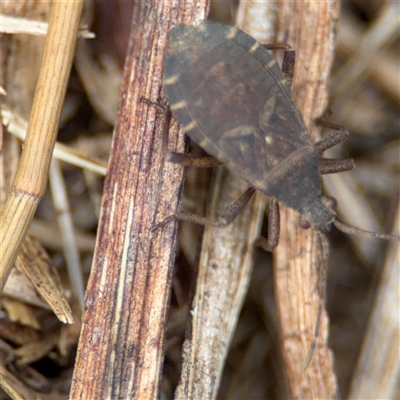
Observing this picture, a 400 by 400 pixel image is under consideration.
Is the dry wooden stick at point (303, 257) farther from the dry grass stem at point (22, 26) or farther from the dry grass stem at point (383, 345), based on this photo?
the dry grass stem at point (22, 26)

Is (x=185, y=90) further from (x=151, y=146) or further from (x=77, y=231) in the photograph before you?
(x=77, y=231)

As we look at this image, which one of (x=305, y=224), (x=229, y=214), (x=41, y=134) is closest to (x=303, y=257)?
(x=305, y=224)

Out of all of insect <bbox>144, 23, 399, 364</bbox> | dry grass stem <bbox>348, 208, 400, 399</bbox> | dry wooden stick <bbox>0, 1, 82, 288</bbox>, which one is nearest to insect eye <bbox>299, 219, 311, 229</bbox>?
insect <bbox>144, 23, 399, 364</bbox>

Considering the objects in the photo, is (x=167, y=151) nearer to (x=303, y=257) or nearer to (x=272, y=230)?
(x=272, y=230)

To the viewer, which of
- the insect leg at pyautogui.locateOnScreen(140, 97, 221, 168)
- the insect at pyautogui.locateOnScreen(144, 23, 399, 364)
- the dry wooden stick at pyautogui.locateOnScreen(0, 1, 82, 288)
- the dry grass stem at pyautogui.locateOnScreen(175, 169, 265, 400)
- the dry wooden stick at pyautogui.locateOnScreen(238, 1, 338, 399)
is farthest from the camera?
the dry wooden stick at pyautogui.locateOnScreen(238, 1, 338, 399)

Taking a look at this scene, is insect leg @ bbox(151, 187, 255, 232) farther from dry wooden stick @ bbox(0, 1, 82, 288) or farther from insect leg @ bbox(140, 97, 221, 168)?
dry wooden stick @ bbox(0, 1, 82, 288)

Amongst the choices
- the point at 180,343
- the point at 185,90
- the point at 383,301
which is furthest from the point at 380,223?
the point at 185,90
